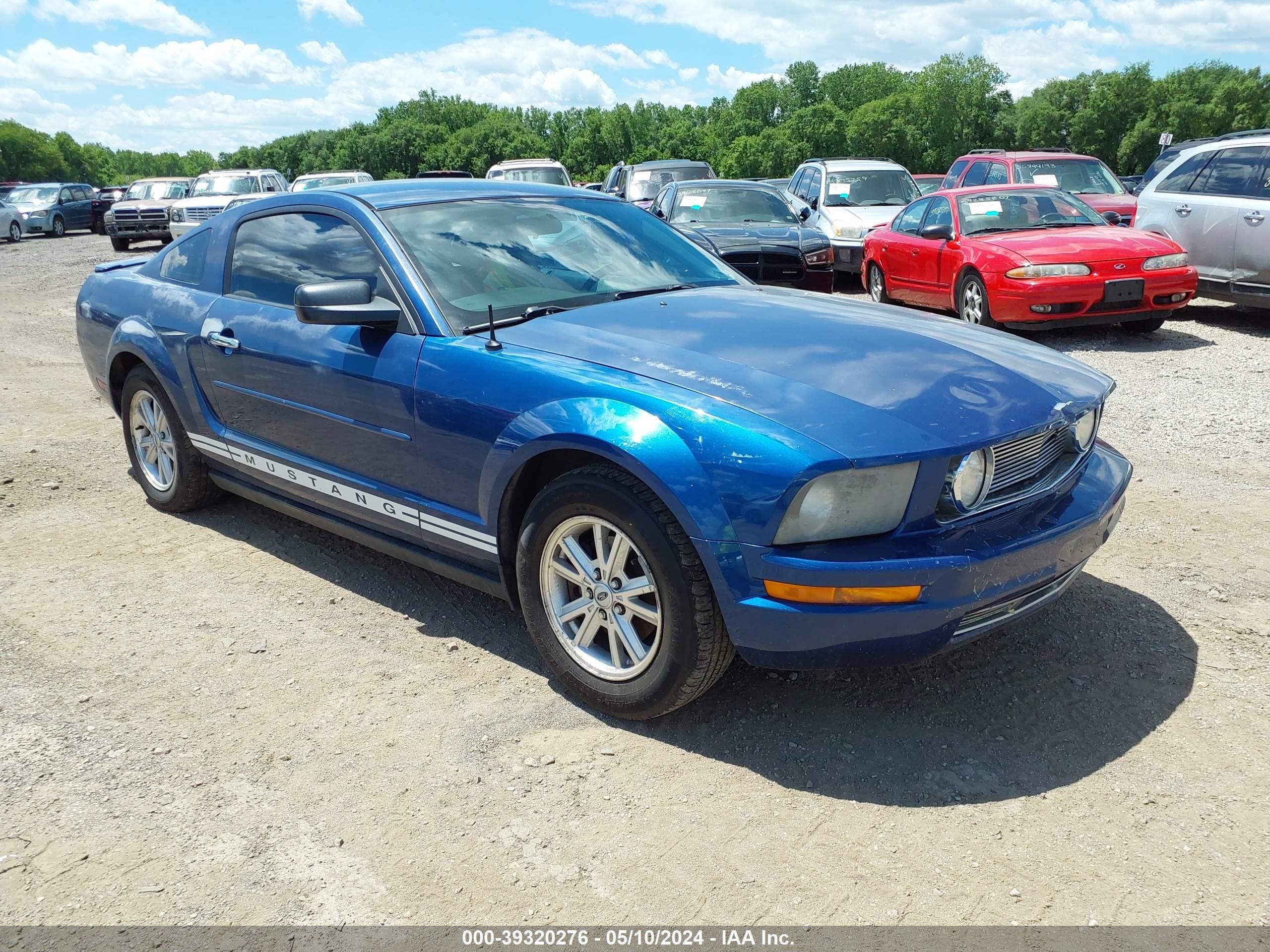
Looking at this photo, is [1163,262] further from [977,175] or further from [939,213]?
[977,175]

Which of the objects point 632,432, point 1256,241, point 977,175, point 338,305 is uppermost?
point 977,175

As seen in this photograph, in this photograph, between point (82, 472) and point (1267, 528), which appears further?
point (82, 472)

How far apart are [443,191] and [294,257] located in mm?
668

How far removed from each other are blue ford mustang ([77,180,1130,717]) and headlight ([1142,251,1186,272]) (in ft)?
19.3

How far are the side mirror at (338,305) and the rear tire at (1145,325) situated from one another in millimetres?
7435

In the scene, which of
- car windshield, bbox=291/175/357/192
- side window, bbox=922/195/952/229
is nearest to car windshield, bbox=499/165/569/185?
car windshield, bbox=291/175/357/192

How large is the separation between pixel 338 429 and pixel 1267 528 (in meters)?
3.96

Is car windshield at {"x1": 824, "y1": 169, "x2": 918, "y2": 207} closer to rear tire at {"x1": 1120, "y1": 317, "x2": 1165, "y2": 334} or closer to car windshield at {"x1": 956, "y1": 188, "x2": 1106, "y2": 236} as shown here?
car windshield at {"x1": 956, "y1": 188, "x2": 1106, "y2": 236}

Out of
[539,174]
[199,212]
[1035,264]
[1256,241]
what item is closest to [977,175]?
[1256,241]

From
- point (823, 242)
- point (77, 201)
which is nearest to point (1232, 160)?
point (823, 242)

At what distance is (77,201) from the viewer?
32938mm

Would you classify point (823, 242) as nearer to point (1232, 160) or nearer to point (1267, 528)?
point (1232, 160)

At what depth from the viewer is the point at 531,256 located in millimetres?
3951

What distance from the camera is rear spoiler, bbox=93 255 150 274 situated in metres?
5.58
